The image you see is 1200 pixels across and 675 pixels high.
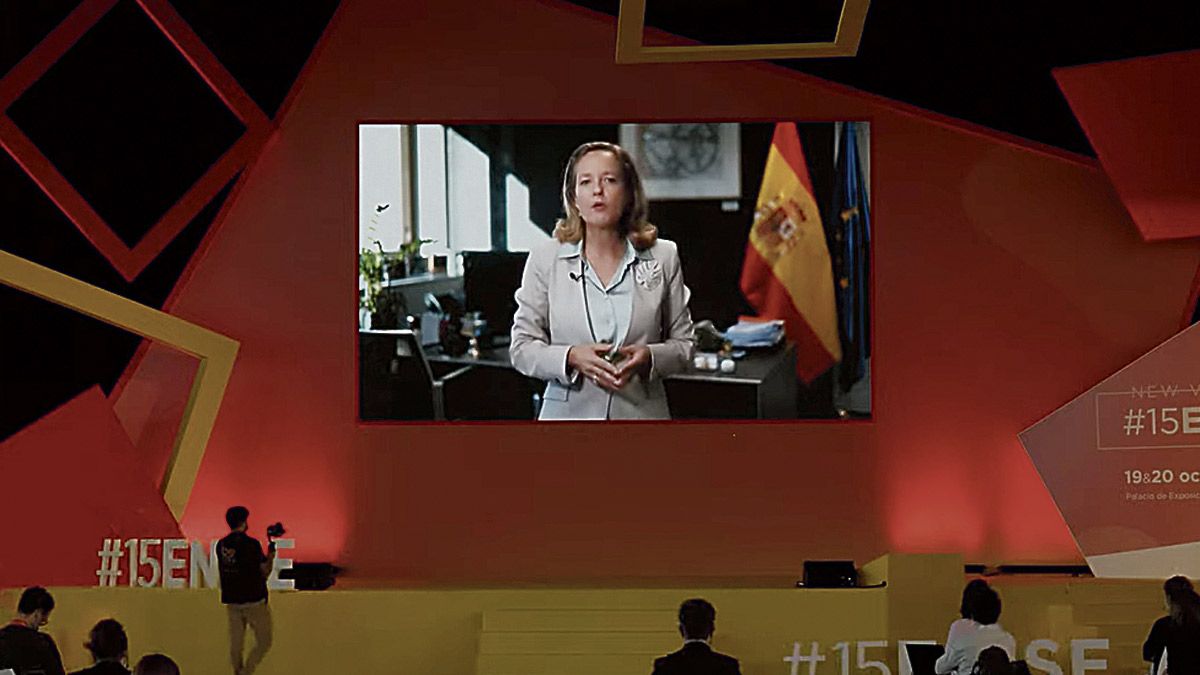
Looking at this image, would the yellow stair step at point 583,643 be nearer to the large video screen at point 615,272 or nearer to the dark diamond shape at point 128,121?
the large video screen at point 615,272

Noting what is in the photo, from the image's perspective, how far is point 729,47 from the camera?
27.4 feet

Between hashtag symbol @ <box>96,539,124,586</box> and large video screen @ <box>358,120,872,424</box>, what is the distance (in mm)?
1642

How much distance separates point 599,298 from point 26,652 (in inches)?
176

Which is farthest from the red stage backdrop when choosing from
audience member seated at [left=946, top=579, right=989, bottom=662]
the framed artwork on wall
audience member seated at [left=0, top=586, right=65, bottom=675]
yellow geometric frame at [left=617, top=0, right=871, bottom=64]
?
audience member seated at [left=0, top=586, right=65, bottom=675]

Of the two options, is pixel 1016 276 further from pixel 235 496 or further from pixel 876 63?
pixel 235 496

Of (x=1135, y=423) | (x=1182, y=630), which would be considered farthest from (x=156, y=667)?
(x=1135, y=423)

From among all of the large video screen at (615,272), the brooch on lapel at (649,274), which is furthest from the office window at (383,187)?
the brooch on lapel at (649,274)

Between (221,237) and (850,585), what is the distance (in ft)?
13.6

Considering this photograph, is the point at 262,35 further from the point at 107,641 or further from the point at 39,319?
the point at 107,641

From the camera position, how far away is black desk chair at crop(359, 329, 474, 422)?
10.4m

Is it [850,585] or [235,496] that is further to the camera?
[235,496]

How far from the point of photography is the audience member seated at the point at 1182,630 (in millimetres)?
6754

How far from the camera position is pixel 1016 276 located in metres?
10.4

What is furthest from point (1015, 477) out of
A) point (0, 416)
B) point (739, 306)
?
point (0, 416)
